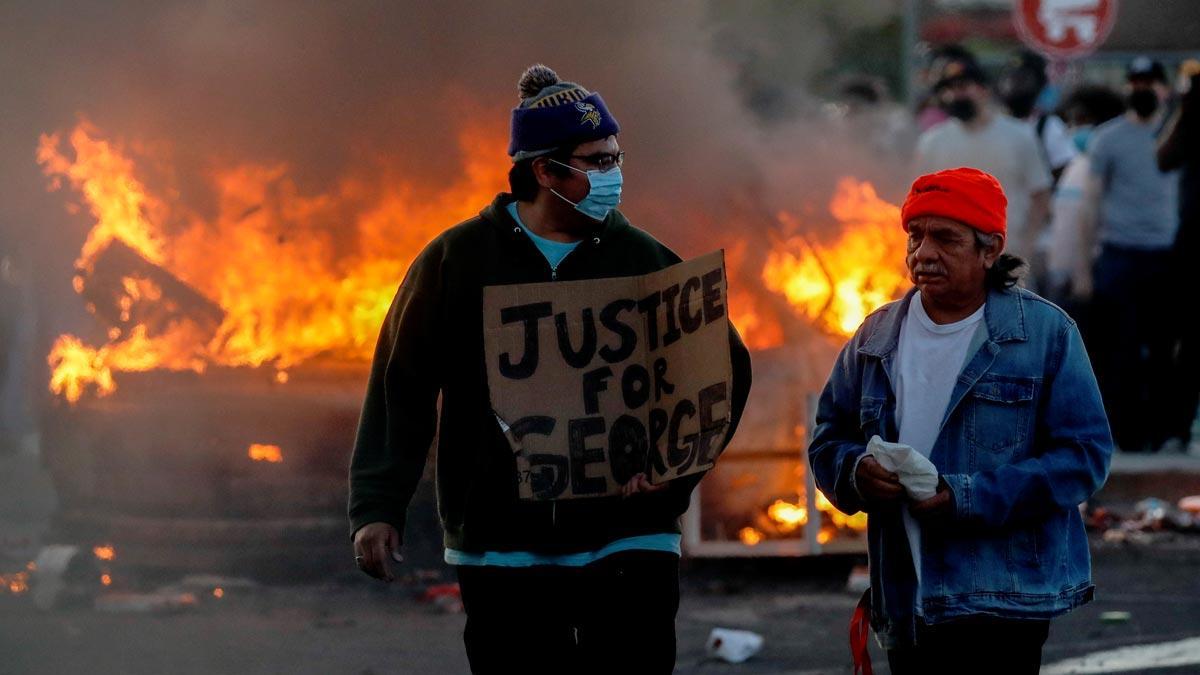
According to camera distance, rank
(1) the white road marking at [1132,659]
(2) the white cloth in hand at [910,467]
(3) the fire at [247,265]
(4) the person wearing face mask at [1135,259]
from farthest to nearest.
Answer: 1. (4) the person wearing face mask at [1135,259]
2. (3) the fire at [247,265]
3. (1) the white road marking at [1132,659]
4. (2) the white cloth in hand at [910,467]

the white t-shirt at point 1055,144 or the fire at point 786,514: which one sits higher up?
the white t-shirt at point 1055,144

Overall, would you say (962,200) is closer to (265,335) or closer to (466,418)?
(466,418)

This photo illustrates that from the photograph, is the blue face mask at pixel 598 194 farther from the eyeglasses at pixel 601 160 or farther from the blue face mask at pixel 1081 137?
the blue face mask at pixel 1081 137

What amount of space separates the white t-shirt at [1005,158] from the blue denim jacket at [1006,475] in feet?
21.7

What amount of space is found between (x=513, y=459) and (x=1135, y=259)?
8194mm

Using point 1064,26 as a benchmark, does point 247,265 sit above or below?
below

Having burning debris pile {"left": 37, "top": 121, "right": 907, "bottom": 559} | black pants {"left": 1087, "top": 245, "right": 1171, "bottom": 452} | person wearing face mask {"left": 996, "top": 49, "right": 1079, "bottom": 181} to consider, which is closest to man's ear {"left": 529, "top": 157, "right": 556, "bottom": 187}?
burning debris pile {"left": 37, "top": 121, "right": 907, "bottom": 559}

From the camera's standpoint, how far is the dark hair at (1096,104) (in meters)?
12.6

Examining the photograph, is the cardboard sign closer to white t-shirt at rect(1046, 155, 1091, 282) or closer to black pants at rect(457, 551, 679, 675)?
black pants at rect(457, 551, 679, 675)

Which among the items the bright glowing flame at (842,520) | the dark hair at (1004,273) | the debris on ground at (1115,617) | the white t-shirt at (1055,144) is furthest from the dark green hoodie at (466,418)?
the white t-shirt at (1055,144)

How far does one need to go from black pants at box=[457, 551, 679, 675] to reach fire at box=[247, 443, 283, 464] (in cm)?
439

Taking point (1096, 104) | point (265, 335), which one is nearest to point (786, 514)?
point (265, 335)

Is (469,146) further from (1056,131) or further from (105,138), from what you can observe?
(1056,131)

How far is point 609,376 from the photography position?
13.3ft
